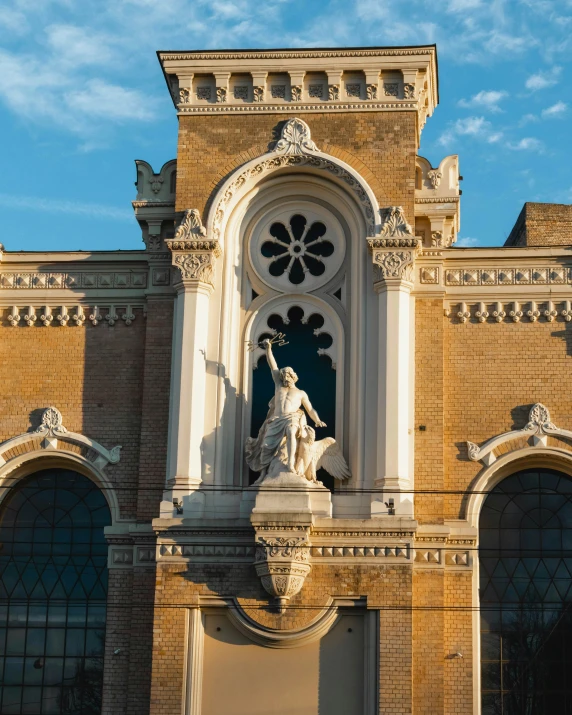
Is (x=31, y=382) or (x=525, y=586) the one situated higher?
(x=31, y=382)

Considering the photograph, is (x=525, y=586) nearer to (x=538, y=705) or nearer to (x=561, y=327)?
(x=538, y=705)

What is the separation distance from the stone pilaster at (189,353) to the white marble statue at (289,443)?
1156mm

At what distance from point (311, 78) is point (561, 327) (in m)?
7.13

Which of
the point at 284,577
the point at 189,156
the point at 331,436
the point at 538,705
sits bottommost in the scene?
the point at 538,705

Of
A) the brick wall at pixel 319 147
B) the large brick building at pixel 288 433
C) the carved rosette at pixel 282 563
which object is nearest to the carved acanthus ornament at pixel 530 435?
the large brick building at pixel 288 433

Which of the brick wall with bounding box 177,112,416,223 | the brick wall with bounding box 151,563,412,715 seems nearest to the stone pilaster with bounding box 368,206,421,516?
the brick wall with bounding box 177,112,416,223

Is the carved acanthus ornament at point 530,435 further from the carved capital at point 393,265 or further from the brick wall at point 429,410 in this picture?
the carved capital at point 393,265

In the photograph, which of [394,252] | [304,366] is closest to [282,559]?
[304,366]

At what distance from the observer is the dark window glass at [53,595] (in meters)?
29.6

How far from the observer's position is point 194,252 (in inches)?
1190

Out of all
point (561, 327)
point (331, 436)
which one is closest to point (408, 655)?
point (331, 436)

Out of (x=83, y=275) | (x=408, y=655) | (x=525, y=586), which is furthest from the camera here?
(x=83, y=275)

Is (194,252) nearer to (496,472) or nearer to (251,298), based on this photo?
(251,298)

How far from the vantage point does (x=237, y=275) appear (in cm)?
3072
